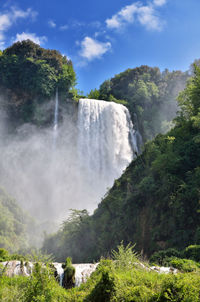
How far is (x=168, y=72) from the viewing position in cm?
6022

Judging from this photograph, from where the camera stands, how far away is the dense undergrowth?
5.76 metres

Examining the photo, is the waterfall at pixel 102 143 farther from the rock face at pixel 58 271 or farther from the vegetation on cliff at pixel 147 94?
the rock face at pixel 58 271

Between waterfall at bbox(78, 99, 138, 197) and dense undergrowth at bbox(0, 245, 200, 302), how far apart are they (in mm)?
30070

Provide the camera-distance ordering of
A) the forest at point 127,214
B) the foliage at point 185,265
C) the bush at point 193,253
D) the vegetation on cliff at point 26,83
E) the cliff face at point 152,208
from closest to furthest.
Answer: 1. the forest at point 127,214
2. the foliage at point 185,265
3. the bush at point 193,253
4. the cliff face at point 152,208
5. the vegetation on cliff at point 26,83

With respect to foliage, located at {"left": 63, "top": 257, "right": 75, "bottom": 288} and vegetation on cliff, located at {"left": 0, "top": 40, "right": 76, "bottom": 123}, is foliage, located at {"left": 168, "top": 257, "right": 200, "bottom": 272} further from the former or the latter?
vegetation on cliff, located at {"left": 0, "top": 40, "right": 76, "bottom": 123}

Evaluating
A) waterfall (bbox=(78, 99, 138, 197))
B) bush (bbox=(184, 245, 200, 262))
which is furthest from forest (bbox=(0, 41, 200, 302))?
waterfall (bbox=(78, 99, 138, 197))

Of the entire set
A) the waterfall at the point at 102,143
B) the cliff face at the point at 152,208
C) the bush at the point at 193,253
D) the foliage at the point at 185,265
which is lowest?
the foliage at the point at 185,265

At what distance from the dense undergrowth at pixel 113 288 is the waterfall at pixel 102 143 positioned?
30.1m

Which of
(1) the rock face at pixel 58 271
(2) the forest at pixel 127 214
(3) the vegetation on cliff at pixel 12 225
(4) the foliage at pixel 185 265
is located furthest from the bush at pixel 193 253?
(3) the vegetation on cliff at pixel 12 225

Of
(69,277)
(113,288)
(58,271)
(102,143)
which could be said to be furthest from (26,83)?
(113,288)

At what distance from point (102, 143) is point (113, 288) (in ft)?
109

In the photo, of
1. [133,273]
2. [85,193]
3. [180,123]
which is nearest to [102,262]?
[133,273]

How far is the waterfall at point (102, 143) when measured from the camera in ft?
125

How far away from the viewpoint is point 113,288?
6.51 metres
